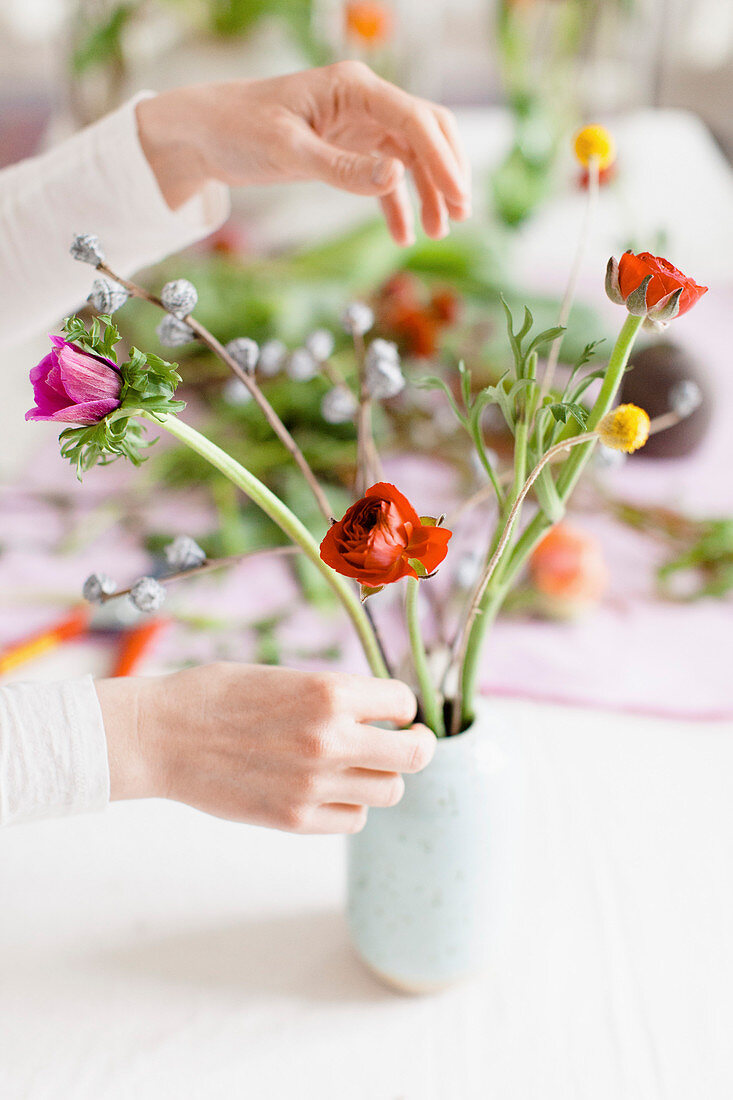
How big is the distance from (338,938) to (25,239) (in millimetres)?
437

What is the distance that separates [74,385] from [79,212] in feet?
1.08

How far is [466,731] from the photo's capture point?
43 cm

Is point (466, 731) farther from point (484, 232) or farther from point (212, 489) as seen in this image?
point (484, 232)

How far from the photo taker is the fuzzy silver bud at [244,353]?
1.29 feet

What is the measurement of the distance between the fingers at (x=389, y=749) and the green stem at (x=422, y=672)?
3 cm

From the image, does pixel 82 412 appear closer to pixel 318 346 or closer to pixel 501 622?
pixel 318 346

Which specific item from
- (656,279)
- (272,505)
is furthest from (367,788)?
(656,279)

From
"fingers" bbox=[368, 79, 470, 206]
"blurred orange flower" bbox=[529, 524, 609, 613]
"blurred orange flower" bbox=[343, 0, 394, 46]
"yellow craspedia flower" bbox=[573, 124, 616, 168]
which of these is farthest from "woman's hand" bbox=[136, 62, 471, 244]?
"blurred orange flower" bbox=[343, 0, 394, 46]

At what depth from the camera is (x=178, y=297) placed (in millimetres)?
353

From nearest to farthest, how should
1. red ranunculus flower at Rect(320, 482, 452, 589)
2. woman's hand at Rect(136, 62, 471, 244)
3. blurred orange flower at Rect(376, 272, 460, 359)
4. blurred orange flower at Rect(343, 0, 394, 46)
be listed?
red ranunculus flower at Rect(320, 482, 452, 589) < woman's hand at Rect(136, 62, 471, 244) < blurred orange flower at Rect(376, 272, 460, 359) < blurred orange flower at Rect(343, 0, 394, 46)

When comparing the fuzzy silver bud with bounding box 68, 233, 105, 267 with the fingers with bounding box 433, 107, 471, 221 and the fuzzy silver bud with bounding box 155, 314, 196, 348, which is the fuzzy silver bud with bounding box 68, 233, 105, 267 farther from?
the fingers with bounding box 433, 107, 471, 221

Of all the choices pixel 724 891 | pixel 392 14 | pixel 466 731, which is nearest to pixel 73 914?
pixel 466 731

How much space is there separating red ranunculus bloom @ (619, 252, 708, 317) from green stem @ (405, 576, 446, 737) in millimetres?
124

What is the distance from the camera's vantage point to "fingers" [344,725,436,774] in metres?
0.37
